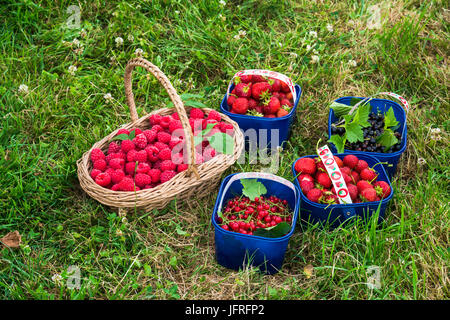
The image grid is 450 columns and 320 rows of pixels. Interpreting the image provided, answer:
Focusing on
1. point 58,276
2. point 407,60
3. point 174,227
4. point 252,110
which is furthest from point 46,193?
point 407,60

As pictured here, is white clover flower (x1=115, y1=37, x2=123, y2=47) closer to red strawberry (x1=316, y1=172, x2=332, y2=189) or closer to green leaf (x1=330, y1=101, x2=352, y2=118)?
green leaf (x1=330, y1=101, x2=352, y2=118)

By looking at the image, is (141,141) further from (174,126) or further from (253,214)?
(253,214)

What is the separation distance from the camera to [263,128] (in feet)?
8.82

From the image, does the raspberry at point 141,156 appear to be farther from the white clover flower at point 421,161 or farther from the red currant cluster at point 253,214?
the white clover flower at point 421,161

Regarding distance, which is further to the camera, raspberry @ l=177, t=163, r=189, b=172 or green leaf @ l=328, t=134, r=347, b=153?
green leaf @ l=328, t=134, r=347, b=153

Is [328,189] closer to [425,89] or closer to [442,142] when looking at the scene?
[442,142]

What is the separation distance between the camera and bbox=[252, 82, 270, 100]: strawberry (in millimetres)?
2713

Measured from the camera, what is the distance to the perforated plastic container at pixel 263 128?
264 centimetres

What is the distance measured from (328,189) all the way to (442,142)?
1029 millimetres

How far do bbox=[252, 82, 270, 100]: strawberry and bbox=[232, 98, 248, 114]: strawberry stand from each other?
0.26 feet

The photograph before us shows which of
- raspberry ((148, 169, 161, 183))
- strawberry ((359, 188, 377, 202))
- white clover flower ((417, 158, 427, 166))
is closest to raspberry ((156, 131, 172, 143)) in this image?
raspberry ((148, 169, 161, 183))

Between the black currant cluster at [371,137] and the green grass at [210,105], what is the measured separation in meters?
0.20

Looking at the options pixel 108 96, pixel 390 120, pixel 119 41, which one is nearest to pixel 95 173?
pixel 108 96

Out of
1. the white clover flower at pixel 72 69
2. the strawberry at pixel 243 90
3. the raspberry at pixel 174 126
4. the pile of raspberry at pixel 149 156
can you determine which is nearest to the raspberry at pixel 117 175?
the pile of raspberry at pixel 149 156
